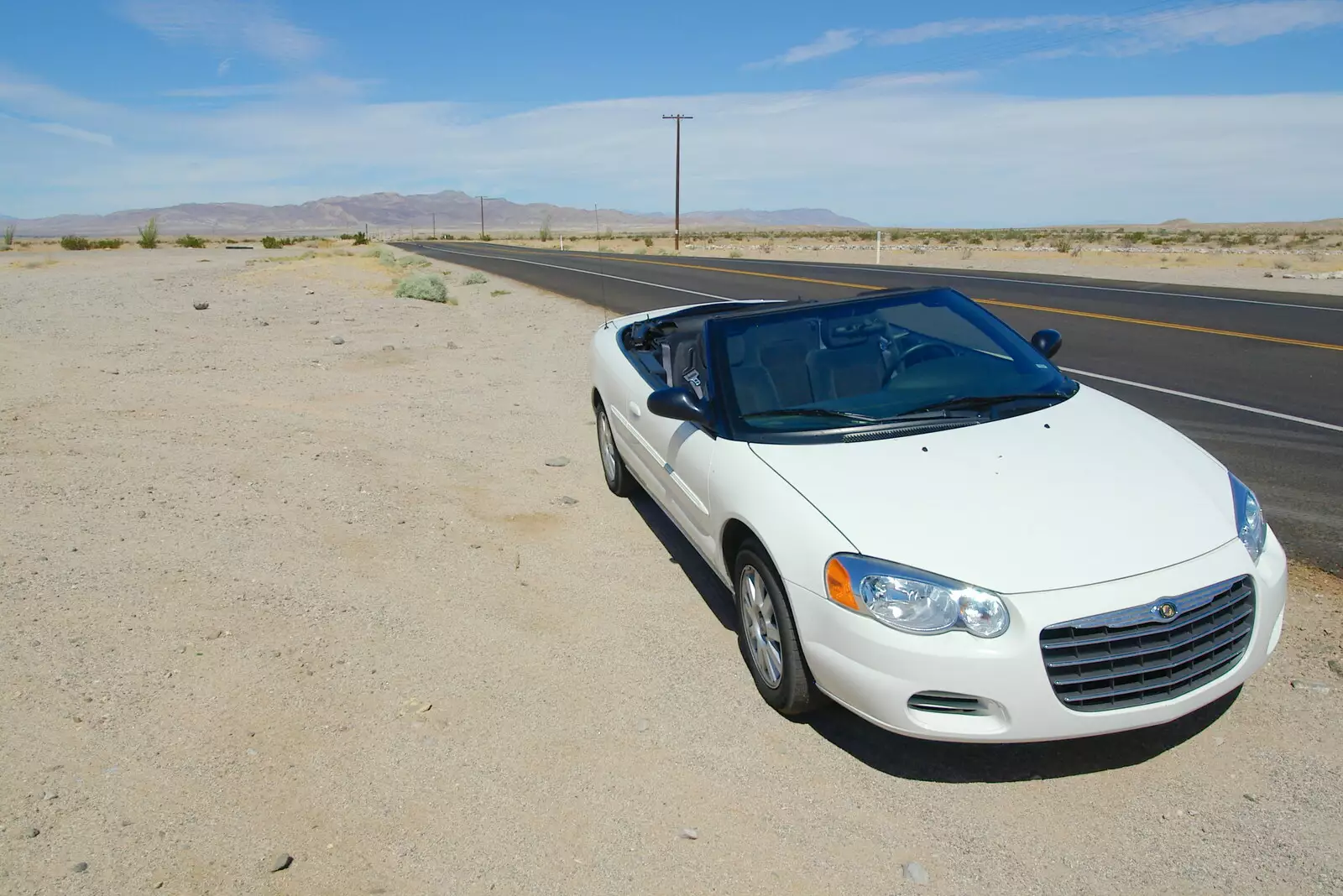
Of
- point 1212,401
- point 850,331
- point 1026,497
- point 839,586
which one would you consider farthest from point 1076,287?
point 839,586

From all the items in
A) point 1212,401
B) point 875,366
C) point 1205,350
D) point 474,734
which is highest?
point 875,366

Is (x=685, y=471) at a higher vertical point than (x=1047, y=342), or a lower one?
lower

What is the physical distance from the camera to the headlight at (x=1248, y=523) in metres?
3.46

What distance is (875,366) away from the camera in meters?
4.64

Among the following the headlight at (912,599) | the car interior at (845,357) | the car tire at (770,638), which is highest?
the car interior at (845,357)

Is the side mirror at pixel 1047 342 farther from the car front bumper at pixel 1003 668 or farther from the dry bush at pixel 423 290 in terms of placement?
the dry bush at pixel 423 290

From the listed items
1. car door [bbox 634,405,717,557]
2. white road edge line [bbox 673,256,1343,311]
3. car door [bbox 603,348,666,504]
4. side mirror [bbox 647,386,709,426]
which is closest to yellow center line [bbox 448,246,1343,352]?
white road edge line [bbox 673,256,1343,311]

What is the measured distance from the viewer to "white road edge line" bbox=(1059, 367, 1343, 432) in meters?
7.83

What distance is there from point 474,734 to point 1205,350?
11.0m

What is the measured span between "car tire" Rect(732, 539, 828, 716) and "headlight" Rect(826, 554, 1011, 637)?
0.36m

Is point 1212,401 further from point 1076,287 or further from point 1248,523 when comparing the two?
point 1076,287

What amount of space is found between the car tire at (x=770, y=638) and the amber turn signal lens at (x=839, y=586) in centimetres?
28

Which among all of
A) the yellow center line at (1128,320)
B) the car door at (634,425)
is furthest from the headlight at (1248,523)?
the yellow center line at (1128,320)

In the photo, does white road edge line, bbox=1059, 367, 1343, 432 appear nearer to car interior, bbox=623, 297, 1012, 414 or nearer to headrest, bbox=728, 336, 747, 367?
car interior, bbox=623, 297, 1012, 414
